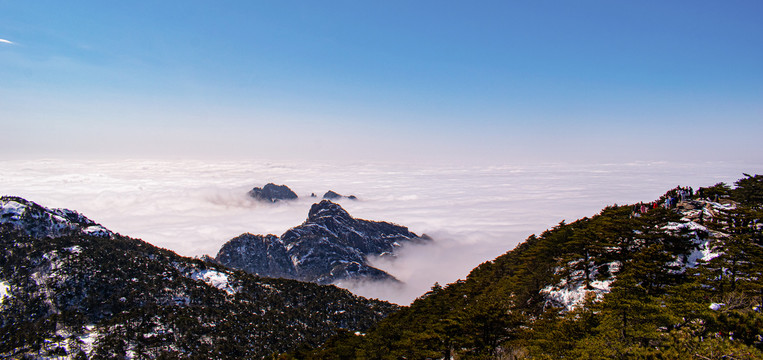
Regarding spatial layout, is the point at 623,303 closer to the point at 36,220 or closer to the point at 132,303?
the point at 132,303

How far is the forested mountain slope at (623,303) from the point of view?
78.1 ft

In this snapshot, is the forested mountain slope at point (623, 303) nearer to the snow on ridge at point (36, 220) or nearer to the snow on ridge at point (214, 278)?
the snow on ridge at point (214, 278)

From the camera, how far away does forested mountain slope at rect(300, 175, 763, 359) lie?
2381cm

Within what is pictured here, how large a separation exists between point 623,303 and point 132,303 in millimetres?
136314

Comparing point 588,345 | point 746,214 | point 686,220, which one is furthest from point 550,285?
point 588,345

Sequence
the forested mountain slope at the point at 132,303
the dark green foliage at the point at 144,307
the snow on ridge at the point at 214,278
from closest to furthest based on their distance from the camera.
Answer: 1. the dark green foliage at the point at 144,307
2. the forested mountain slope at the point at 132,303
3. the snow on ridge at the point at 214,278

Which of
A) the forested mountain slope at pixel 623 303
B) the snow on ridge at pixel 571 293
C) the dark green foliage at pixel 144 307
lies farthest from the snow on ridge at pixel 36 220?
the snow on ridge at pixel 571 293

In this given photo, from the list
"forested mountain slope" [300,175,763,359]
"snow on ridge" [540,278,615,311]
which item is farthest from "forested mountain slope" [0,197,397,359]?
"snow on ridge" [540,278,615,311]

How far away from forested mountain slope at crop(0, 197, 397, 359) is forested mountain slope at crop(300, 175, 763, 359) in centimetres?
5924

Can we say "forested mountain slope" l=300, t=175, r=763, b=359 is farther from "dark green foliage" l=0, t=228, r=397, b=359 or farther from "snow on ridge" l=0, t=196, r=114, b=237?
"snow on ridge" l=0, t=196, r=114, b=237

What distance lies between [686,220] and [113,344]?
129372mm

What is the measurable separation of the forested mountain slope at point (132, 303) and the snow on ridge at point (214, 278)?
1.23 ft

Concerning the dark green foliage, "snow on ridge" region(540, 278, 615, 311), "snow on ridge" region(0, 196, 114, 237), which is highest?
"snow on ridge" region(540, 278, 615, 311)

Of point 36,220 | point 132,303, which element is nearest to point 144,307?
point 132,303
